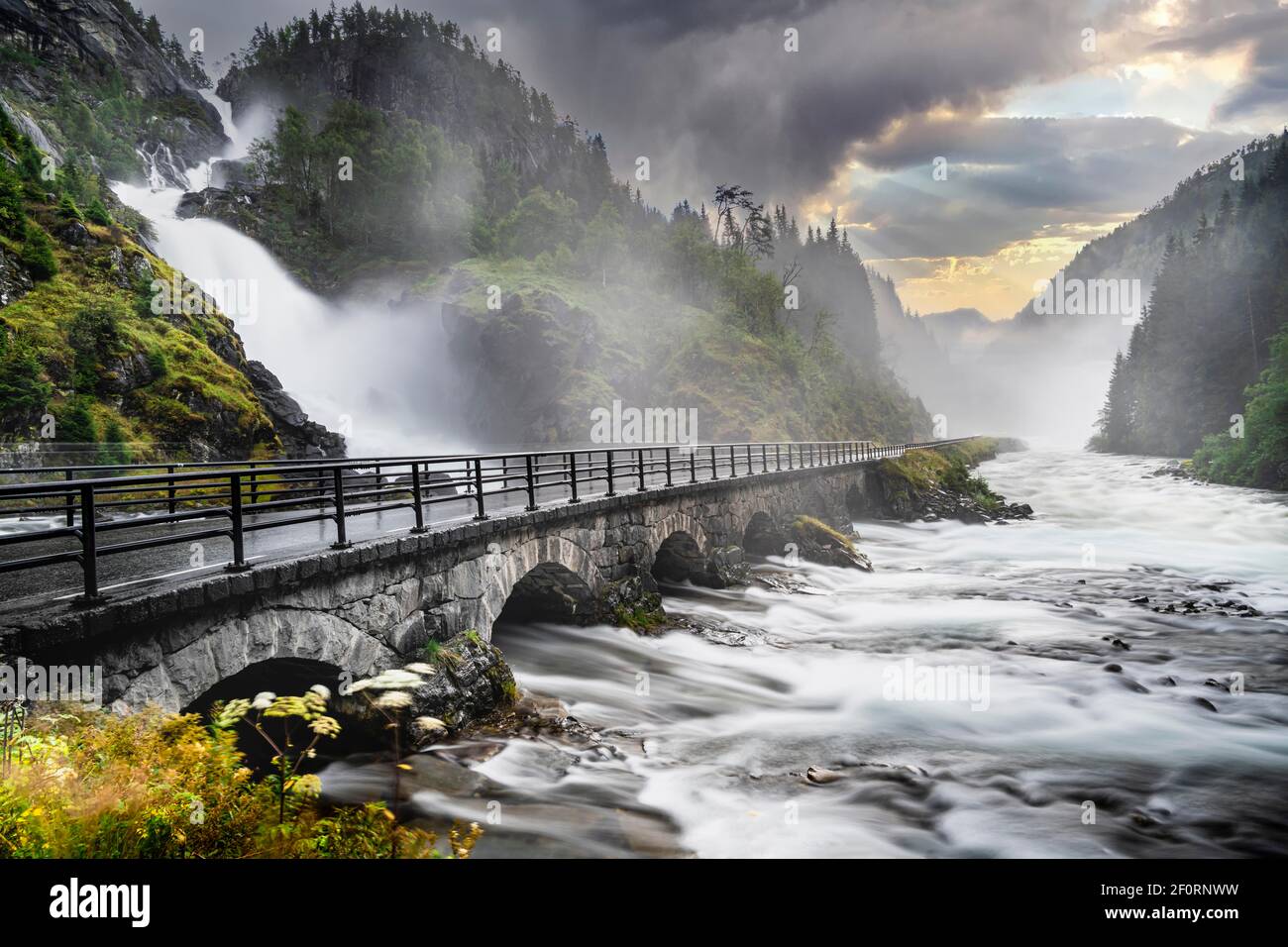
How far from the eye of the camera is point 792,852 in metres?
7.54

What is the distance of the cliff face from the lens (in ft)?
206

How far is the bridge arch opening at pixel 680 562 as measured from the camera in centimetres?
2050

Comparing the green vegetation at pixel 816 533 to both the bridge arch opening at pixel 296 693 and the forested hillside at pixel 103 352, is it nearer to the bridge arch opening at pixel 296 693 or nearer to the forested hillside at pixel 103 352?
the bridge arch opening at pixel 296 693

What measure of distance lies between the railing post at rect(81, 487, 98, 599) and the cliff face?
5702 cm

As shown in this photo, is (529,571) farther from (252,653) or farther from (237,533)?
(237,533)

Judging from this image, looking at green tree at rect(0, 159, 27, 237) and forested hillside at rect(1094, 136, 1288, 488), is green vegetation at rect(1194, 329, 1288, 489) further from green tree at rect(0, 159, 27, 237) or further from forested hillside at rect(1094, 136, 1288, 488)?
green tree at rect(0, 159, 27, 237)

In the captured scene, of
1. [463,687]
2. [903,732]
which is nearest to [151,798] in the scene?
[463,687]

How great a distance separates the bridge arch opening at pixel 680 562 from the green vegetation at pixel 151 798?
592 inches

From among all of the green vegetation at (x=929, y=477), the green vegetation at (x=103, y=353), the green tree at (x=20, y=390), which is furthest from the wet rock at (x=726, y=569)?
the green tree at (x=20, y=390)

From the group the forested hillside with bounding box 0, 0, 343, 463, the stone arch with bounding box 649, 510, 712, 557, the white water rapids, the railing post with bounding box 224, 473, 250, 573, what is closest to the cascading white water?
the forested hillside with bounding box 0, 0, 343, 463

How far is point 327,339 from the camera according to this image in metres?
62.6

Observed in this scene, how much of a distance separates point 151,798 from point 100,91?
105773 mm

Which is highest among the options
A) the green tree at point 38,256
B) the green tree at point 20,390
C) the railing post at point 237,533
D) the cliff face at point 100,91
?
the cliff face at point 100,91
